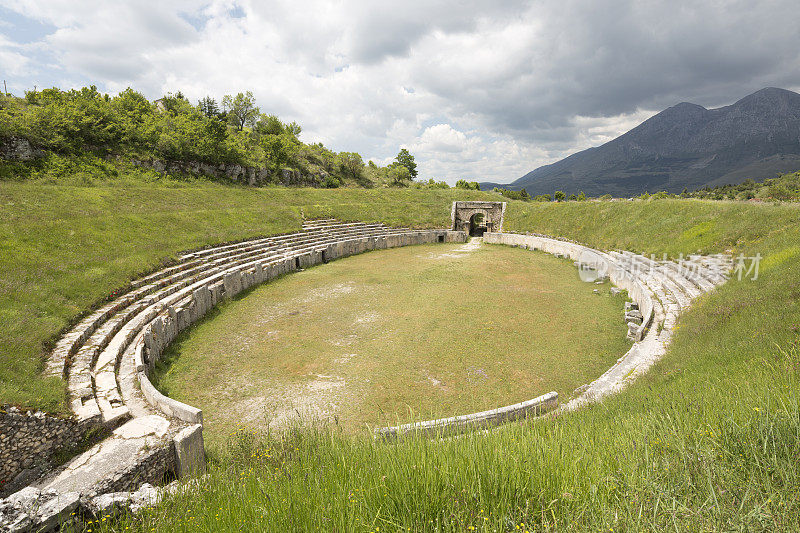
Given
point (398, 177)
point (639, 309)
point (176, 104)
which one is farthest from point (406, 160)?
point (639, 309)

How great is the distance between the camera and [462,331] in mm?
12906

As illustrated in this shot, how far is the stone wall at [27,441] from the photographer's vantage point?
5.48 meters

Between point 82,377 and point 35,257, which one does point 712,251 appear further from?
point 35,257

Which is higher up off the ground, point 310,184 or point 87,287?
point 310,184

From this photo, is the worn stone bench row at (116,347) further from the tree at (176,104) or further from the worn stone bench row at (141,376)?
the tree at (176,104)

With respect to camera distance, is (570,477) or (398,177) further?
(398,177)

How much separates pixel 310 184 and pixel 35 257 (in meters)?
42.0

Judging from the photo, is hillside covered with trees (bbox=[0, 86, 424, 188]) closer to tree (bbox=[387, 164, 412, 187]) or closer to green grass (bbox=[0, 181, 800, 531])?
tree (bbox=[387, 164, 412, 187])

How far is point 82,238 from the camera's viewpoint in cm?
1589

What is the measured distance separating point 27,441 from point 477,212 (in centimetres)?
3789

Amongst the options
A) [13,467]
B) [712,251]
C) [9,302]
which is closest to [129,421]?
[13,467]

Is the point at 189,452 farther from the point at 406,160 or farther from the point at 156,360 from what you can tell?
the point at 406,160

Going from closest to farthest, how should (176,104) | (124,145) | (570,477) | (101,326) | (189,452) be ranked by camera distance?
1. (570,477)
2. (189,452)
3. (101,326)
4. (124,145)
5. (176,104)

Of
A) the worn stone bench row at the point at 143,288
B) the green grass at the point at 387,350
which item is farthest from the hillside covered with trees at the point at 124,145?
the green grass at the point at 387,350
